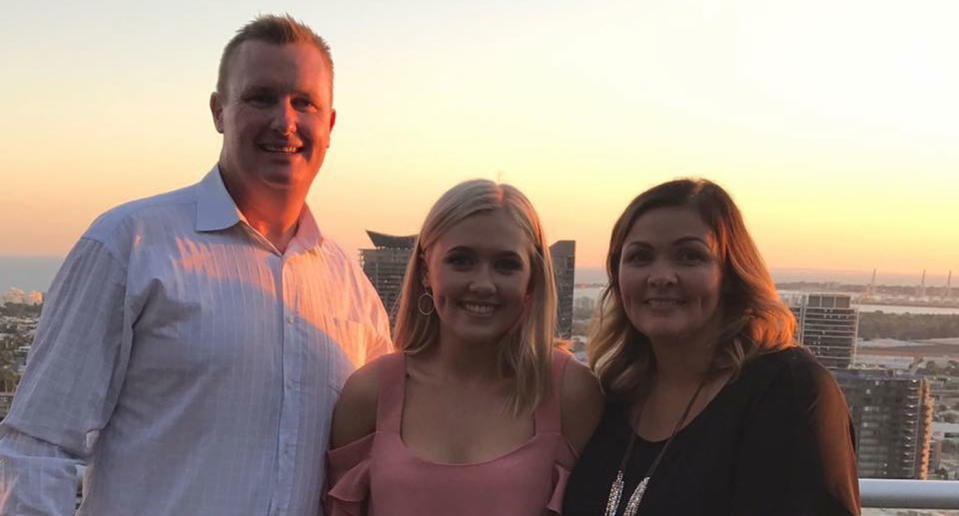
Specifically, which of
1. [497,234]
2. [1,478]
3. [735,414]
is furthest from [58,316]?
[735,414]

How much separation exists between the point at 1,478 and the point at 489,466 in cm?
132

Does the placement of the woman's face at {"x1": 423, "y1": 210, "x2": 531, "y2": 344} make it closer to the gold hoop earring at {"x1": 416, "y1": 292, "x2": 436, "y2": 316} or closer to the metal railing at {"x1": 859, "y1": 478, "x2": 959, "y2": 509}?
the gold hoop earring at {"x1": 416, "y1": 292, "x2": 436, "y2": 316}

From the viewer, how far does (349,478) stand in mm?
2385

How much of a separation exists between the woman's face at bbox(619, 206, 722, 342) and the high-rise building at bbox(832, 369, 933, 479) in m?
2.23

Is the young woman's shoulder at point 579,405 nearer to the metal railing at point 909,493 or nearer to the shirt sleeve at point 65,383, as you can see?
the metal railing at point 909,493

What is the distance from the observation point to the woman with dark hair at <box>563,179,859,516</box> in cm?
192

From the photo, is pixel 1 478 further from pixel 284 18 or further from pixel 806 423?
pixel 806 423

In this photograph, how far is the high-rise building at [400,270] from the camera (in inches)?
112

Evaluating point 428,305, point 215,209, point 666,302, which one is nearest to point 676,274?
point 666,302

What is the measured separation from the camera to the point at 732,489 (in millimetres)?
2021

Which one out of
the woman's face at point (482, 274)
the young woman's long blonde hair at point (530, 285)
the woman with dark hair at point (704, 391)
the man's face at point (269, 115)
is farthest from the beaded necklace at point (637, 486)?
the man's face at point (269, 115)

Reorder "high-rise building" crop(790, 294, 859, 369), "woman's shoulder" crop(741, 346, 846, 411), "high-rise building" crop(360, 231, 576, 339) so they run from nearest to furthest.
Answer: "woman's shoulder" crop(741, 346, 846, 411) → "high-rise building" crop(360, 231, 576, 339) → "high-rise building" crop(790, 294, 859, 369)

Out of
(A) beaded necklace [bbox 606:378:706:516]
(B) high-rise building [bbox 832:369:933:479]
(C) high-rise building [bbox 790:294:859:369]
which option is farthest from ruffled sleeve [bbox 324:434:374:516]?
(B) high-rise building [bbox 832:369:933:479]

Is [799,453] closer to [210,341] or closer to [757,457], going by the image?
[757,457]
